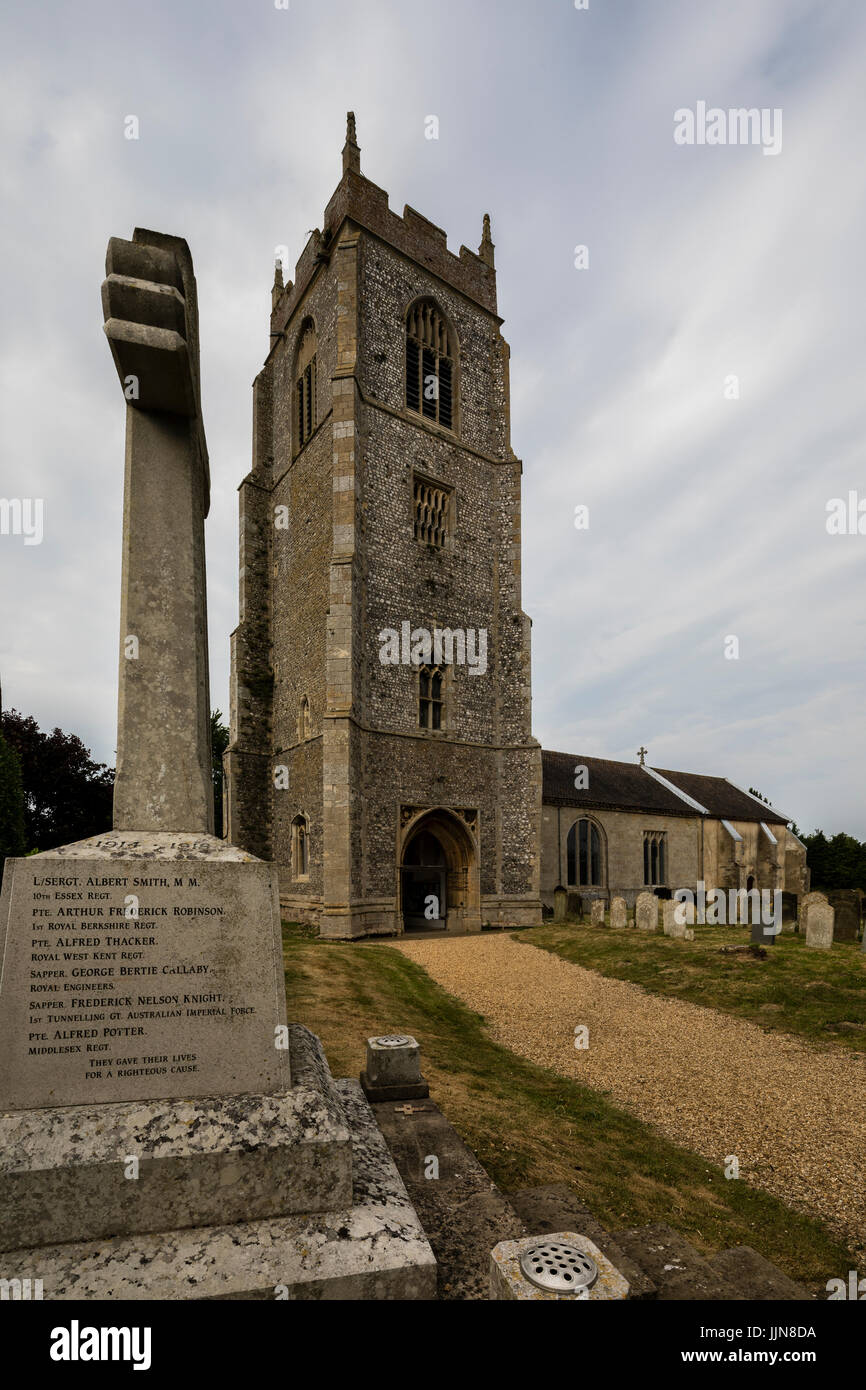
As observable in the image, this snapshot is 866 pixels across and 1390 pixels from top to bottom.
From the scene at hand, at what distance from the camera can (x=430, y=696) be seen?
65.0 ft

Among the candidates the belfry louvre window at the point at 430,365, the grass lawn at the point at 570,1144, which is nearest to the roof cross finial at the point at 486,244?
the belfry louvre window at the point at 430,365

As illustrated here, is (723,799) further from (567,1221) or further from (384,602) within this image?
(567,1221)

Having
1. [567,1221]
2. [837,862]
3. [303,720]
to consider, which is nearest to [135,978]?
[567,1221]

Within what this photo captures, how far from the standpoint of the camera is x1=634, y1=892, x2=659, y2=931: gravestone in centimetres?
1709

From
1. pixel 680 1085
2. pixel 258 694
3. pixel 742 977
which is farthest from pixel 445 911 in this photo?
pixel 680 1085

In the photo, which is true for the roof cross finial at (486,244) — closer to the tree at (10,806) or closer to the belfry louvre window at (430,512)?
the belfry louvre window at (430,512)

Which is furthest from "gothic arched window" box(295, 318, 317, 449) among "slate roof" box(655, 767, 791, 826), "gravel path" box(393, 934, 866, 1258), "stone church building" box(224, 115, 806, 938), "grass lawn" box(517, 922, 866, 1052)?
"slate roof" box(655, 767, 791, 826)

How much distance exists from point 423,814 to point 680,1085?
12.4m

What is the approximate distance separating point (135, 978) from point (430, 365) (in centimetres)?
2255

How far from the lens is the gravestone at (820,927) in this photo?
1391cm

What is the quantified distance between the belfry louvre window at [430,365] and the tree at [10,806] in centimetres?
1522

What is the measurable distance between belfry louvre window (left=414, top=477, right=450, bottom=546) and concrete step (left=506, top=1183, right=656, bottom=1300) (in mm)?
18244
